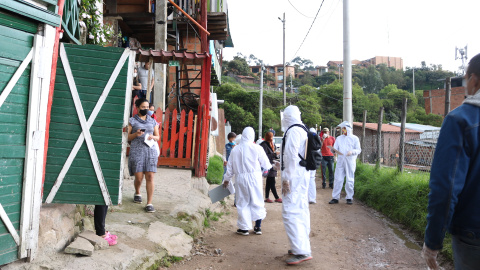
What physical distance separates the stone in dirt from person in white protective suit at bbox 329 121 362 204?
21.1 feet

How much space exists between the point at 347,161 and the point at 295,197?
15.3ft

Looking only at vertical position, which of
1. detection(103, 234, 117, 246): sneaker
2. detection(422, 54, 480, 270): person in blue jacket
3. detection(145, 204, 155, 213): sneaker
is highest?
detection(422, 54, 480, 270): person in blue jacket

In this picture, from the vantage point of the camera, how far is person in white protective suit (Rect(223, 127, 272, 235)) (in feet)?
21.7

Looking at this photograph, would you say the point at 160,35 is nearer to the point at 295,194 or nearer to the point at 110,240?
the point at 295,194

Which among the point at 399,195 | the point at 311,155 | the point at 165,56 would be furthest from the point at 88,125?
the point at 399,195

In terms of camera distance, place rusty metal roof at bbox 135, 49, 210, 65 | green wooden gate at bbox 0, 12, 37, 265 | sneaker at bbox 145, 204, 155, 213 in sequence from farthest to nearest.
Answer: rusty metal roof at bbox 135, 49, 210, 65
sneaker at bbox 145, 204, 155, 213
green wooden gate at bbox 0, 12, 37, 265

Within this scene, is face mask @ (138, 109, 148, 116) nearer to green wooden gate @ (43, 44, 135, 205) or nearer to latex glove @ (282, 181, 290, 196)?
green wooden gate @ (43, 44, 135, 205)

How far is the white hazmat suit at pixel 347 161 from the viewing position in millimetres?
9508

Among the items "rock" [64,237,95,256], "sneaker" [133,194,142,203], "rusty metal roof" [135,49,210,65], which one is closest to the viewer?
"rock" [64,237,95,256]

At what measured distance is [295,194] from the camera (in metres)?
5.23

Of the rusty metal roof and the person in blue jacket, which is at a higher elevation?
the rusty metal roof

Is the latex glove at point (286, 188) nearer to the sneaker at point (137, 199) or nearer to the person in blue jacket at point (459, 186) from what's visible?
the sneaker at point (137, 199)

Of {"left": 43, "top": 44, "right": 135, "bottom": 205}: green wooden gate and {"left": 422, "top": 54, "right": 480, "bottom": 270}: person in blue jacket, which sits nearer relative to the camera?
{"left": 422, "top": 54, "right": 480, "bottom": 270}: person in blue jacket

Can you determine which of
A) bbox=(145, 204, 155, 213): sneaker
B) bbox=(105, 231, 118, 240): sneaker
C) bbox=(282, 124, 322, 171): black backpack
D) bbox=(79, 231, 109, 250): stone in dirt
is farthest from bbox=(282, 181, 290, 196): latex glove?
bbox=(79, 231, 109, 250): stone in dirt
